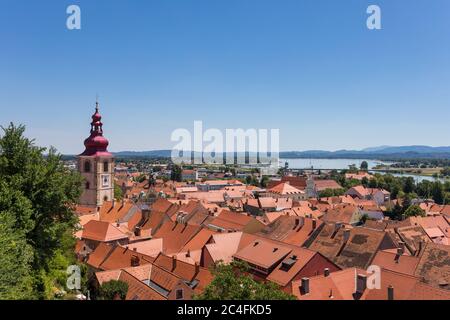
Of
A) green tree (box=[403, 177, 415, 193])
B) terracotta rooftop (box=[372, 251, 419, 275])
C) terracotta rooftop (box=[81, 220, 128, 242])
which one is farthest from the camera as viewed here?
green tree (box=[403, 177, 415, 193])

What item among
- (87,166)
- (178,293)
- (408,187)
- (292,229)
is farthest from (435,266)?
(408,187)

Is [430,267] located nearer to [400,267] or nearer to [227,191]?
[400,267]

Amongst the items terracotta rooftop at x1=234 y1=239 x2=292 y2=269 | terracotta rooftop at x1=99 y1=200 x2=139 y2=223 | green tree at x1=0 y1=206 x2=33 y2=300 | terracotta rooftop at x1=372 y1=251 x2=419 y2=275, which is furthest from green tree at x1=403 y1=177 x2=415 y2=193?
green tree at x1=0 y1=206 x2=33 y2=300

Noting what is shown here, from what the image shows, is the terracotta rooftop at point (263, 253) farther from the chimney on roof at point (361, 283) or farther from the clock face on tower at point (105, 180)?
the clock face on tower at point (105, 180)

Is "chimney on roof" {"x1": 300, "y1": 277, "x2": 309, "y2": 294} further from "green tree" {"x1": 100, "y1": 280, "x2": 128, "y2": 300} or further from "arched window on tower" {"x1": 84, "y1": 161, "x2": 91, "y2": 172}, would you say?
"arched window on tower" {"x1": 84, "y1": 161, "x2": 91, "y2": 172}

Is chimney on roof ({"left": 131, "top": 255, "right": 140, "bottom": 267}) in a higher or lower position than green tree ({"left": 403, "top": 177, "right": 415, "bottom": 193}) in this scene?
higher

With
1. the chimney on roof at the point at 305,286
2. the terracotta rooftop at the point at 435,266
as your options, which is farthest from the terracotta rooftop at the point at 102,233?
the terracotta rooftop at the point at 435,266

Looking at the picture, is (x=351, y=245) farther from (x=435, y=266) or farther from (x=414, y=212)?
(x=414, y=212)
